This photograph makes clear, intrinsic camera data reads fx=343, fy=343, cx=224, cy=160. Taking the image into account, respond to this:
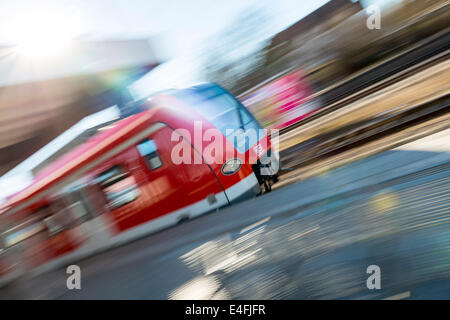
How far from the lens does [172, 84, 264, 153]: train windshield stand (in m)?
4.30

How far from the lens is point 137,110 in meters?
4.07

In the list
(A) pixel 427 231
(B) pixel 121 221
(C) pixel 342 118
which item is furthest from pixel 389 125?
(A) pixel 427 231

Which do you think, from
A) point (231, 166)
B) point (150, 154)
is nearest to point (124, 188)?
point (150, 154)

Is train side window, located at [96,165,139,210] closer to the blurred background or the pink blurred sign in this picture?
the blurred background

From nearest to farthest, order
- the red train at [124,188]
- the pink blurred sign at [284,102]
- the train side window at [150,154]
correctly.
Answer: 1. the red train at [124,188]
2. the train side window at [150,154]
3. the pink blurred sign at [284,102]

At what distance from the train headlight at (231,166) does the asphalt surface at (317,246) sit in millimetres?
1826

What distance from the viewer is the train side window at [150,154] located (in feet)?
12.1

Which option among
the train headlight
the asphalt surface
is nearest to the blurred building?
the train headlight

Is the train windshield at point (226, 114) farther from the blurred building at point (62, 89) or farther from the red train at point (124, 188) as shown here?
the blurred building at point (62, 89)

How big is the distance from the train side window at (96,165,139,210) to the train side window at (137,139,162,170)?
0.25 meters

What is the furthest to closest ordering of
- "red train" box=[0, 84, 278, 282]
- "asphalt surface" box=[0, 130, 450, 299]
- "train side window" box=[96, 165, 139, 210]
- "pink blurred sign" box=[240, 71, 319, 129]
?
"pink blurred sign" box=[240, 71, 319, 129] → "train side window" box=[96, 165, 139, 210] → "red train" box=[0, 84, 278, 282] → "asphalt surface" box=[0, 130, 450, 299]

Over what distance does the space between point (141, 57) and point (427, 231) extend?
34.7 ft

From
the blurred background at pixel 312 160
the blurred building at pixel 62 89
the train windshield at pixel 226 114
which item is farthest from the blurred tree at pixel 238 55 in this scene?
the train windshield at pixel 226 114
